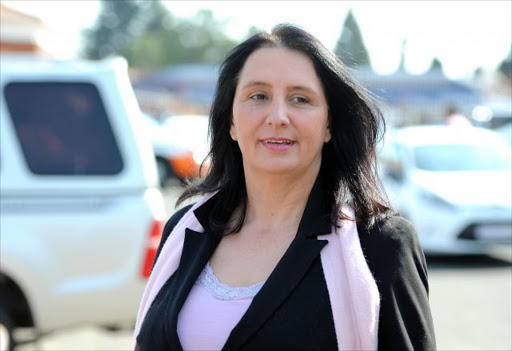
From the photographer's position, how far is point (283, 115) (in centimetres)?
271

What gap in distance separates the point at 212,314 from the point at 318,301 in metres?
0.33

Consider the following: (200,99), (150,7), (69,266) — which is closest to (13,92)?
(69,266)

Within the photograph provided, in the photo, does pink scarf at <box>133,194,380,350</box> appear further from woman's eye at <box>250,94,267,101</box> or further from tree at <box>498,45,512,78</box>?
tree at <box>498,45,512,78</box>

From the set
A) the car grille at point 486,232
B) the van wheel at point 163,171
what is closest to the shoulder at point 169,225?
the car grille at point 486,232

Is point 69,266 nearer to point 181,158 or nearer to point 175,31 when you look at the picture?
point 181,158

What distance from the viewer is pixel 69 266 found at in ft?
18.2

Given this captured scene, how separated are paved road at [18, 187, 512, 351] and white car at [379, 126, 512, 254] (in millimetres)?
348

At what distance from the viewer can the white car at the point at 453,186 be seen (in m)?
10.6

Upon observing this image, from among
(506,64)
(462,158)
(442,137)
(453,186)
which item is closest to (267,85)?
(453,186)

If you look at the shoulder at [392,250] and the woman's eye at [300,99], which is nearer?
the shoulder at [392,250]

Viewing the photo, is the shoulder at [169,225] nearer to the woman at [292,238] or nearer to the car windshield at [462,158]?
the woman at [292,238]

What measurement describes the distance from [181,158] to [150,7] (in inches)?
4935

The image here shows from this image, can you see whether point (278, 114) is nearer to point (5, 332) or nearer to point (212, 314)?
point (212, 314)

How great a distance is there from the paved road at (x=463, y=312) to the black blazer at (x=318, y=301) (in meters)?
3.15
